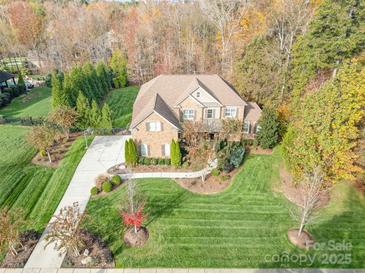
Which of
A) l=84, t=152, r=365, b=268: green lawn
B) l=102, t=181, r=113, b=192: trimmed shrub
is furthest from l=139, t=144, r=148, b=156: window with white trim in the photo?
l=102, t=181, r=113, b=192: trimmed shrub

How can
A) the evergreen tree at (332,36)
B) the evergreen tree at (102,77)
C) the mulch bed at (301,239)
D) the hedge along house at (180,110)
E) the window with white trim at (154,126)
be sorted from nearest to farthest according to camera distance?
the mulch bed at (301,239) → the evergreen tree at (332,36) → the window with white trim at (154,126) → the hedge along house at (180,110) → the evergreen tree at (102,77)

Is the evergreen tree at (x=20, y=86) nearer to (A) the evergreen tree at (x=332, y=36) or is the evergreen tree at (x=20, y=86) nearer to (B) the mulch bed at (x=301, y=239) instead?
(A) the evergreen tree at (x=332, y=36)

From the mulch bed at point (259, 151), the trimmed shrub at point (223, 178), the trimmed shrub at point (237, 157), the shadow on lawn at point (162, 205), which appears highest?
the trimmed shrub at point (237, 157)

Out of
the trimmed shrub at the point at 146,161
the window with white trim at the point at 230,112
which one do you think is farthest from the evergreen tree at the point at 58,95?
the window with white trim at the point at 230,112

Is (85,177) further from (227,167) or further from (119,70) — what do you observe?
(119,70)

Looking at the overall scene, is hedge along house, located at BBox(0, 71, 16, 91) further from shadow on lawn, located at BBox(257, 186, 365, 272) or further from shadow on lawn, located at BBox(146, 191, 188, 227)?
shadow on lawn, located at BBox(257, 186, 365, 272)

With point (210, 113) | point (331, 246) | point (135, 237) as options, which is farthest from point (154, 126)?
point (331, 246)
